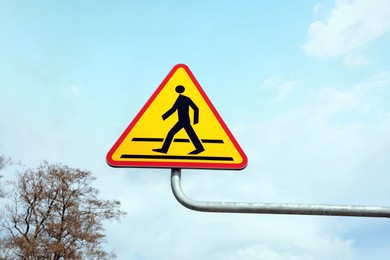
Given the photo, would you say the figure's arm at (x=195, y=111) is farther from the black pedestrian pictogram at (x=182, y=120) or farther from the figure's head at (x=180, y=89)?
the figure's head at (x=180, y=89)

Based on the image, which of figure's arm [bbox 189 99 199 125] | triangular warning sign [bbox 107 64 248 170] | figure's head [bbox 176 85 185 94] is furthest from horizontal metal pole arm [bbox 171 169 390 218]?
figure's head [bbox 176 85 185 94]

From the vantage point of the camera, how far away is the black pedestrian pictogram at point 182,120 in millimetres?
3188

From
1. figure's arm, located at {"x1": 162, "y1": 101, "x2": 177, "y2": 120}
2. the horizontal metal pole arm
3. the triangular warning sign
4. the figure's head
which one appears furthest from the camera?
the figure's head

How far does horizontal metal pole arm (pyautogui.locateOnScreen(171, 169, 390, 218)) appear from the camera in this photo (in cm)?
283

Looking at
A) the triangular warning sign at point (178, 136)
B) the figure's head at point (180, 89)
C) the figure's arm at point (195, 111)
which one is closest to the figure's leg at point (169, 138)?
the triangular warning sign at point (178, 136)

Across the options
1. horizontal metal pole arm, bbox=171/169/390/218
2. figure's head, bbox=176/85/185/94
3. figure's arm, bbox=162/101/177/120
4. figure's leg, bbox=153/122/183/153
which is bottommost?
horizontal metal pole arm, bbox=171/169/390/218

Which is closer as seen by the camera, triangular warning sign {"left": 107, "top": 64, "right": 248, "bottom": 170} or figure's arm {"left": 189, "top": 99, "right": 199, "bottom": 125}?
triangular warning sign {"left": 107, "top": 64, "right": 248, "bottom": 170}

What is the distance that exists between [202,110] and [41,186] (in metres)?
26.2

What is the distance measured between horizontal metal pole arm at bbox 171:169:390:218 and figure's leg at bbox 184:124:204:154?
0.35 m

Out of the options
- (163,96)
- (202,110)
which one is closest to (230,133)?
(202,110)

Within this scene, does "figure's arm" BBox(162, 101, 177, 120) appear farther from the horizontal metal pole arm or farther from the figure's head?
the horizontal metal pole arm

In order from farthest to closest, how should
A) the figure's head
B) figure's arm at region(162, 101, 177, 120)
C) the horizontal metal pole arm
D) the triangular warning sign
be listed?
the figure's head < figure's arm at region(162, 101, 177, 120) < the triangular warning sign < the horizontal metal pole arm

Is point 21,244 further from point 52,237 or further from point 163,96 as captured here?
point 163,96

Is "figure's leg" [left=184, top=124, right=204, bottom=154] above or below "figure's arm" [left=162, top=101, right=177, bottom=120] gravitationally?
below
